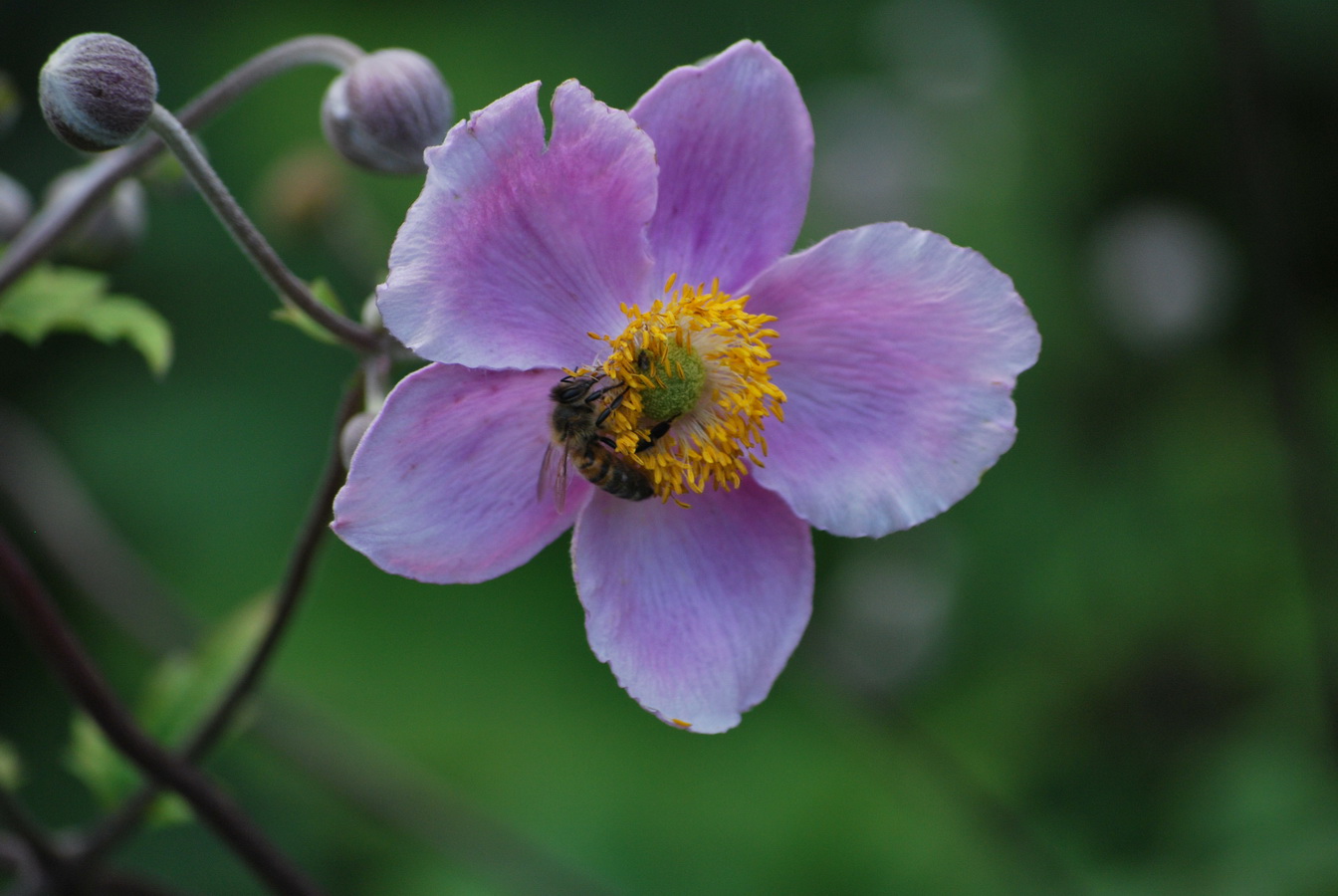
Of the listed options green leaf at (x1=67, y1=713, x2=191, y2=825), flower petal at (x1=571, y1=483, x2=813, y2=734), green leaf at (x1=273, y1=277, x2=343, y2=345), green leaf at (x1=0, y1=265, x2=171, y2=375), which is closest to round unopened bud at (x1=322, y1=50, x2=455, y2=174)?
green leaf at (x1=273, y1=277, x2=343, y2=345)

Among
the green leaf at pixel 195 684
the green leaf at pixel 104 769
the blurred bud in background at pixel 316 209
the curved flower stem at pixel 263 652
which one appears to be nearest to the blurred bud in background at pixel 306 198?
the blurred bud in background at pixel 316 209

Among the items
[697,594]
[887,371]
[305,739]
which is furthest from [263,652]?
[305,739]

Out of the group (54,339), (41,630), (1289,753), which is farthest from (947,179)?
(41,630)

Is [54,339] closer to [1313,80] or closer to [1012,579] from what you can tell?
[1012,579]

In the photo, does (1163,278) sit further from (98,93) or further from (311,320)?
(98,93)

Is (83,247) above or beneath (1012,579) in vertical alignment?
above

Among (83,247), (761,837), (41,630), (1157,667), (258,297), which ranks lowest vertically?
(761,837)

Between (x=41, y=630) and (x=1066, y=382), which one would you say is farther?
(x=1066, y=382)

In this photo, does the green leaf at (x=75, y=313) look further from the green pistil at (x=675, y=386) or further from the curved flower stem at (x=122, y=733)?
the green pistil at (x=675, y=386)
